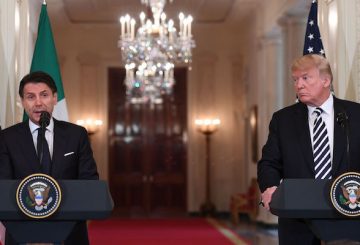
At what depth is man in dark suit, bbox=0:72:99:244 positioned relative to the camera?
422 centimetres

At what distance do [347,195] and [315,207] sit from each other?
16 cm

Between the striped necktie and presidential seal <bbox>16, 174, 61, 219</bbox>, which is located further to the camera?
the striped necktie

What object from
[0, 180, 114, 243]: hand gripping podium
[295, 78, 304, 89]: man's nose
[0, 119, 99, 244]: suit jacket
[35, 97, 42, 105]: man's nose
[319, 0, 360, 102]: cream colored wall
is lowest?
[0, 180, 114, 243]: hand gripping podium

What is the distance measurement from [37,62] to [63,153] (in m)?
4.02

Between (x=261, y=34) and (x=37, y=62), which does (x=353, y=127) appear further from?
(x=261, y=34)

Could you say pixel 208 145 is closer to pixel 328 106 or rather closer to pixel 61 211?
pixel 328 106

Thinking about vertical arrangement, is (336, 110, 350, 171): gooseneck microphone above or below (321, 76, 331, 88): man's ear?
below

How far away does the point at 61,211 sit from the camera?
3.71m

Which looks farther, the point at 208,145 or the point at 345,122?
the point at 208,145

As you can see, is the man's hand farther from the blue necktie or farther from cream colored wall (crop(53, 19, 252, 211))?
cream colored wall (crop(53, 19, 252, 211))

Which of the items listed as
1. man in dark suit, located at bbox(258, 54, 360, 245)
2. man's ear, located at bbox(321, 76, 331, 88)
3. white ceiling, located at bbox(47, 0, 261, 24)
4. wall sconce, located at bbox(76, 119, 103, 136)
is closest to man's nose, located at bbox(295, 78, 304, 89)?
man in dark suit, located at bbox(258, 54, 360, 245)

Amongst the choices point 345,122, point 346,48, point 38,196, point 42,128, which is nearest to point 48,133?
point 42,128

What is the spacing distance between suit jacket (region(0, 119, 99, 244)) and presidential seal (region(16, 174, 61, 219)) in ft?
1.72

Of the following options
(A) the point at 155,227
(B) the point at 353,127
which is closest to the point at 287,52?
(A) the point at 155,227
